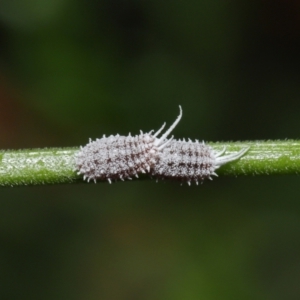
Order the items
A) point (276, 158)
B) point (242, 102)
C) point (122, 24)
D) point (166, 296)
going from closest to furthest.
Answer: point (276, 158) < point (166, 296) < point (122, 24) < point (242, 102)

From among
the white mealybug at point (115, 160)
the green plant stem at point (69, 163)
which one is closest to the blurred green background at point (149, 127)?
the green plant stem at point (69, 163)

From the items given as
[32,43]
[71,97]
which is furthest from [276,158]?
[32,43]

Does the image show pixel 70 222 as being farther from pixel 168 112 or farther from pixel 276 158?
pixel 276 158

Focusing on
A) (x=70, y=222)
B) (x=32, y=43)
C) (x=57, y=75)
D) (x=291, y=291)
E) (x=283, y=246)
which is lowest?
(x=291, y=291)

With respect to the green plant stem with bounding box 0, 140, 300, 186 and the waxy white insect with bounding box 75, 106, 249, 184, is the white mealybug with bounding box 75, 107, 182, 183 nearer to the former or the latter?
the waxy white insect with bounding box 75, 106, 249, 184

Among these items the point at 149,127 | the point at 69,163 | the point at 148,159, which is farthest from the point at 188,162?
the point at 149,127

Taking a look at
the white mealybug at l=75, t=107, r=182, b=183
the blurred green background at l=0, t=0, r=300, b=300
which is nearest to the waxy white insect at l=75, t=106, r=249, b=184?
the white mealybug at l=75, t=107, r=182, b=183

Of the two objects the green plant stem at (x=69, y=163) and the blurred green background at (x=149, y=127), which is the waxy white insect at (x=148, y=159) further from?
the blurred green background at (x=149, y=127)
